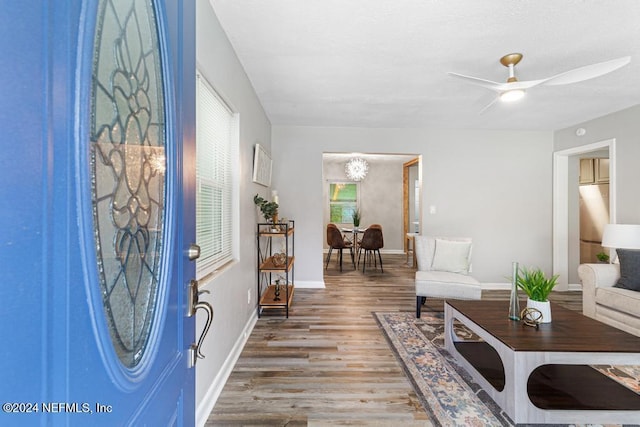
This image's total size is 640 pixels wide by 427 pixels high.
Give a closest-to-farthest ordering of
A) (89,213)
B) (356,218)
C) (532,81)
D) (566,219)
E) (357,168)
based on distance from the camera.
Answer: (89,213)
(532,81)
(566,219)
(356,218)
(357,168)

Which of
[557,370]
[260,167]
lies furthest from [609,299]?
[260,167]

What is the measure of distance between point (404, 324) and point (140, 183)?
9.78ft

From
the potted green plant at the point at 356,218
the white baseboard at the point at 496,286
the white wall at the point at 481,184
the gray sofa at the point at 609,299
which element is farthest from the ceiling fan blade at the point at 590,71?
the potted green plant at the point at 356,218

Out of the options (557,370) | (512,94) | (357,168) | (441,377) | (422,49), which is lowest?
(441,377)

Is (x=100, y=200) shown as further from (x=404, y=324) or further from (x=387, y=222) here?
(x=387, y=222)

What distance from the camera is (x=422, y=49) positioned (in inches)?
87.4

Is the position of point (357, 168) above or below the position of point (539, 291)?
above

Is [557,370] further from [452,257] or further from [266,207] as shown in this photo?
[266,207]

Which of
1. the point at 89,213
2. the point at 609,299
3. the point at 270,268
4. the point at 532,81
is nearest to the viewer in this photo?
the point at 89,213

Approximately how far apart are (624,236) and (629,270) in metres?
0.42

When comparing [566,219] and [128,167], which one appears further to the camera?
[566,219]

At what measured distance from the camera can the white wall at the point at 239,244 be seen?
1.67 metres

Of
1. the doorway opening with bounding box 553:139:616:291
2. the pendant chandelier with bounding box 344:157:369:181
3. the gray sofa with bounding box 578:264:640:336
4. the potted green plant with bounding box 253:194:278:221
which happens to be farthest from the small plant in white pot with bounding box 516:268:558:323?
the pendant chandelier with bounding box 344:157:369:181

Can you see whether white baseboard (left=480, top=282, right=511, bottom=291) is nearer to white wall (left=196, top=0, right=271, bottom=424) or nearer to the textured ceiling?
the textured ceiling
